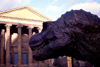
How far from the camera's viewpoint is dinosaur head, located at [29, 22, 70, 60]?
1315mm

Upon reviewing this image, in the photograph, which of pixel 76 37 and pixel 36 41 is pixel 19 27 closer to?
pixel 36 41

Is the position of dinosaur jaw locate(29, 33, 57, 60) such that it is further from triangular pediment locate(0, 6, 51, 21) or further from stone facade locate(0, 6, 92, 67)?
triangular pediment locate(0, 6, 51, 21)

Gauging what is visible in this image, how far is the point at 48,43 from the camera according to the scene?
1.42m

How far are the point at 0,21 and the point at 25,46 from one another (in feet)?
41.4

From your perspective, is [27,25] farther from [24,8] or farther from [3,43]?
[3,43]

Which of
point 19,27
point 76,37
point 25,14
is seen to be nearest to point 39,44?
point 76,37

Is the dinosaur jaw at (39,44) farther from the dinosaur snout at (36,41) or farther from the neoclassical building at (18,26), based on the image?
the neoclassical building at (18,26)

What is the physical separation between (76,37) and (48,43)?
0.27 m

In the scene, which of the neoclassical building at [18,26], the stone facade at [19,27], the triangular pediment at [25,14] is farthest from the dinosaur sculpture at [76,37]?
the triangular pediment at [25,14]

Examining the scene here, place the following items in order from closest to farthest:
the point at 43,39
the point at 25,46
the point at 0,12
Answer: the point at 43,39 → the point at 0,12 → the point at 25,46

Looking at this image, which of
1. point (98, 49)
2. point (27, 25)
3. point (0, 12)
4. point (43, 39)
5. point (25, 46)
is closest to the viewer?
point (98, 49)

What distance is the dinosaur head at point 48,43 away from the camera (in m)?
1.32

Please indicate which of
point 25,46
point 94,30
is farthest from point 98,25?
point 25,46

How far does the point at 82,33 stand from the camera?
133 centimetres
